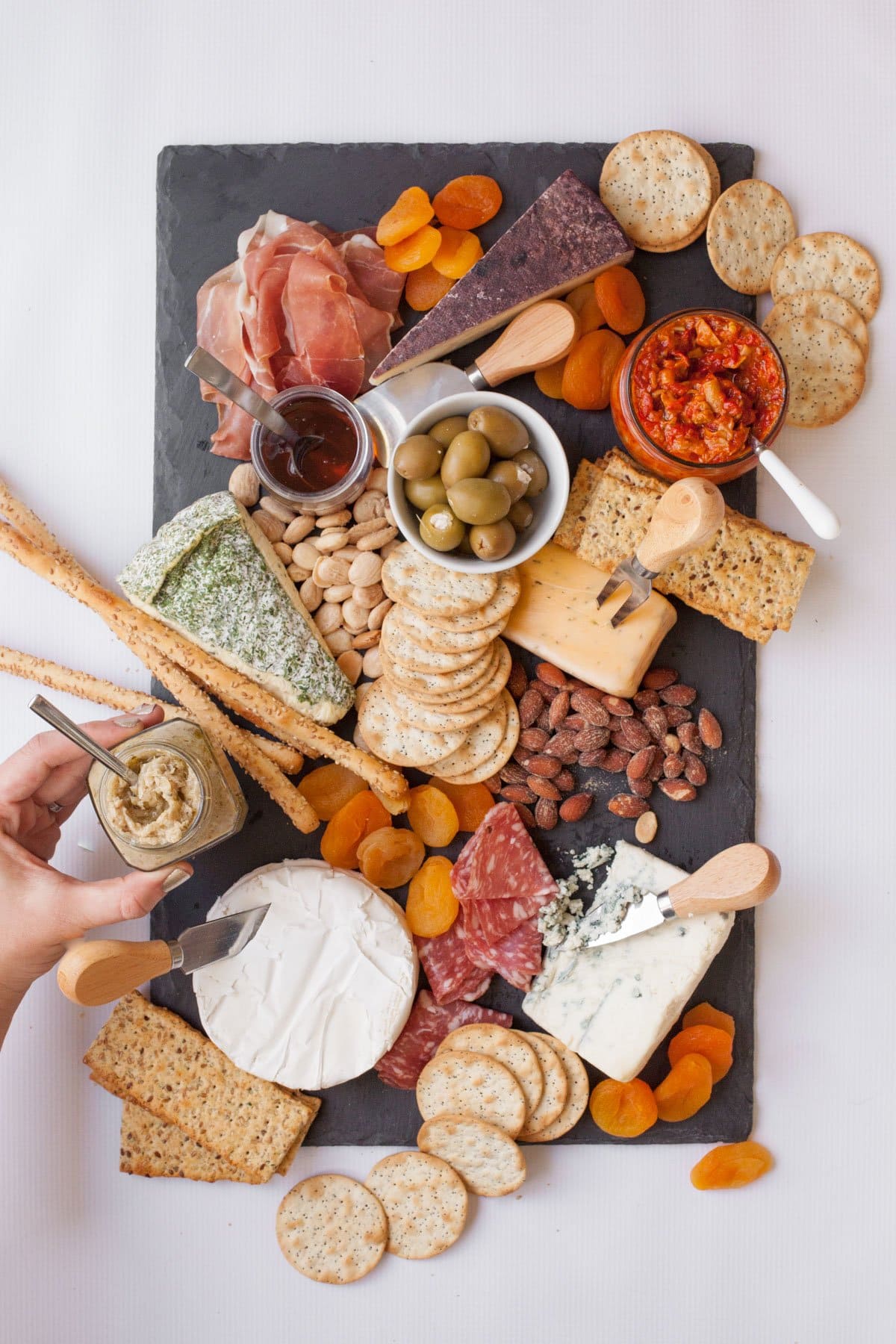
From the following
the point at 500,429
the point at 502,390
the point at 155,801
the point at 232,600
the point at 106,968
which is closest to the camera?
the point at 106,968

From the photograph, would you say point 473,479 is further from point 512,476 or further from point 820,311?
point 820,311

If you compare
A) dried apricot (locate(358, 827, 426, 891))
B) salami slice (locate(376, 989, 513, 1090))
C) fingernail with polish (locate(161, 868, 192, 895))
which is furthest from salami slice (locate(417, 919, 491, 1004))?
fingernail with polish (locate(161, 868, 192, 895))

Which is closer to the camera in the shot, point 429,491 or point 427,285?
point 429,491

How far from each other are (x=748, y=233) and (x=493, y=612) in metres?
0.80

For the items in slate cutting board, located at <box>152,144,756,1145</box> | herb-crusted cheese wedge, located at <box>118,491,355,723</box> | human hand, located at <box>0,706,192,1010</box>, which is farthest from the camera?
slate cutting board, located at <box>152,144,756,1145</box>

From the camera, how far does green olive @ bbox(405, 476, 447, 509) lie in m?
1.62

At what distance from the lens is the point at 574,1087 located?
1.77 meters

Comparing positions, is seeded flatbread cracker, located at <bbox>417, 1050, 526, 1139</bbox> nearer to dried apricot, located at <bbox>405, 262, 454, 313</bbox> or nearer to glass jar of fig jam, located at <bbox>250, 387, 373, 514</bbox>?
glass jar of fig jam, located at <bbox>250, 387, 373, 514</bbox>

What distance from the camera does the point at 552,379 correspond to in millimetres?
1791

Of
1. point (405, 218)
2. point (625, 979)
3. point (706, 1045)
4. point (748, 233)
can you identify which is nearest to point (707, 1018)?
point (706, 1045)

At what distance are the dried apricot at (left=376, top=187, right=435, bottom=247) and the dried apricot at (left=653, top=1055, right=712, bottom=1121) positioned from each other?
149 centimetres

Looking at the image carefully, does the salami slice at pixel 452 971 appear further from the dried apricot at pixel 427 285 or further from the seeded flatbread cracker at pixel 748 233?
the seeded flatbread cracker at pixel 748 233

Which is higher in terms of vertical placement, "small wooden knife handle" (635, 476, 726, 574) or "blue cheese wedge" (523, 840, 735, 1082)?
"small wooden knife handle" (635, 476, 726, 574)

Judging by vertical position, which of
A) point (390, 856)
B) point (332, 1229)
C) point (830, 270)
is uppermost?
point (830, 270)
